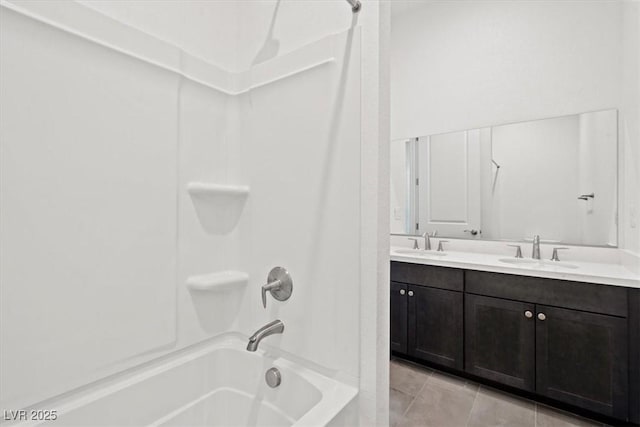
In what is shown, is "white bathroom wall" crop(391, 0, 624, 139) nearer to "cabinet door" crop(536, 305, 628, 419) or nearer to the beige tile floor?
"cabinet door" crop(536, 305, 628, 419)

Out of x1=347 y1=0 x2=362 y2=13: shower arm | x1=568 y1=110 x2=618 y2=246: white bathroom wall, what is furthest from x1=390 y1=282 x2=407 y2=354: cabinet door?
x1=347 y1=0 x2=362 y2=13: shower arm

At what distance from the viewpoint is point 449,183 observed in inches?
111

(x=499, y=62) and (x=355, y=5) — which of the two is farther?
(x=499, y=62)

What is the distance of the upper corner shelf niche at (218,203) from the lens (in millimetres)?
1407

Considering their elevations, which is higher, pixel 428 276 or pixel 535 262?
pixel 535 262

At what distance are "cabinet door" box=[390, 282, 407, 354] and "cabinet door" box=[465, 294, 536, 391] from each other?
46 cm

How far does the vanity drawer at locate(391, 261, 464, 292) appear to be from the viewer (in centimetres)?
221

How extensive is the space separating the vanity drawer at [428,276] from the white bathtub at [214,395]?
1400 millimetres

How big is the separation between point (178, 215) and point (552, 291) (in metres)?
2.17

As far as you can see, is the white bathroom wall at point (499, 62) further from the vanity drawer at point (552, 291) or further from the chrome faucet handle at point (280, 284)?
the chrome faucet handle at point (280, 284)

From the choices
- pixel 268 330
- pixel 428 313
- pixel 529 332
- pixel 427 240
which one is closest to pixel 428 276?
pixel 428 313

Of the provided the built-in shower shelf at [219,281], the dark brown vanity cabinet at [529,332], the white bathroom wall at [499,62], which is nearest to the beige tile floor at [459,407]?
the dark brown vanity cabinet at [529,332]

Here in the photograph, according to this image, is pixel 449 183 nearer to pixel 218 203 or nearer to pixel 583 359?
pixel 583 359

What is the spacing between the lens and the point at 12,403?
913mm
